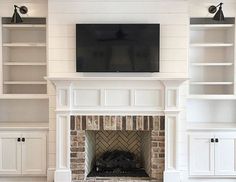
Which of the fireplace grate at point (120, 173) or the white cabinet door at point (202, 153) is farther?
the fireplace grate at point (120, 173)

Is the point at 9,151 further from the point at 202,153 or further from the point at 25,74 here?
the point at 202,153

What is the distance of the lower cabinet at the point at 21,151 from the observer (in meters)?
5.16

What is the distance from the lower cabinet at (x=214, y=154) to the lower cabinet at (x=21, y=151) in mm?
2128

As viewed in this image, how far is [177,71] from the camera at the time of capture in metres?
5.16

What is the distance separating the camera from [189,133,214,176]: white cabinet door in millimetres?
5141

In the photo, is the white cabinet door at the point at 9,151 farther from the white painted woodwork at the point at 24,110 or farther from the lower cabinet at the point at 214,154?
the lower cabinet at the point at 214,154

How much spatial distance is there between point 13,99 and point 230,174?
342 cm

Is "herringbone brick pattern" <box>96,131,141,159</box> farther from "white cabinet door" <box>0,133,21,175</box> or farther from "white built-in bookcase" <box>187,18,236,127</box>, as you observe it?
"white cabinet door" <box>0,133,21,175</box>

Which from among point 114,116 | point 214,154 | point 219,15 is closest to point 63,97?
point 114,116

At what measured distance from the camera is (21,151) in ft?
17.0

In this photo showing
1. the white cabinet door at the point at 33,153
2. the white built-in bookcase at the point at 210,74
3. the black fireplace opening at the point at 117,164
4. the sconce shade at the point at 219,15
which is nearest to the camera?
the sconce shade at the point at 219,15

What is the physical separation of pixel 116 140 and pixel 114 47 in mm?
1432

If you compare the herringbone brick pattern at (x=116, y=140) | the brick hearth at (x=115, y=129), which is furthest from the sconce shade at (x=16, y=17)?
the herringbone brick pattern at (x=116, y=140)

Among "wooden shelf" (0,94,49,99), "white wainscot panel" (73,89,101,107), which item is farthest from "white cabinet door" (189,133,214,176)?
"wooden shelf" (0,94,49,99)
